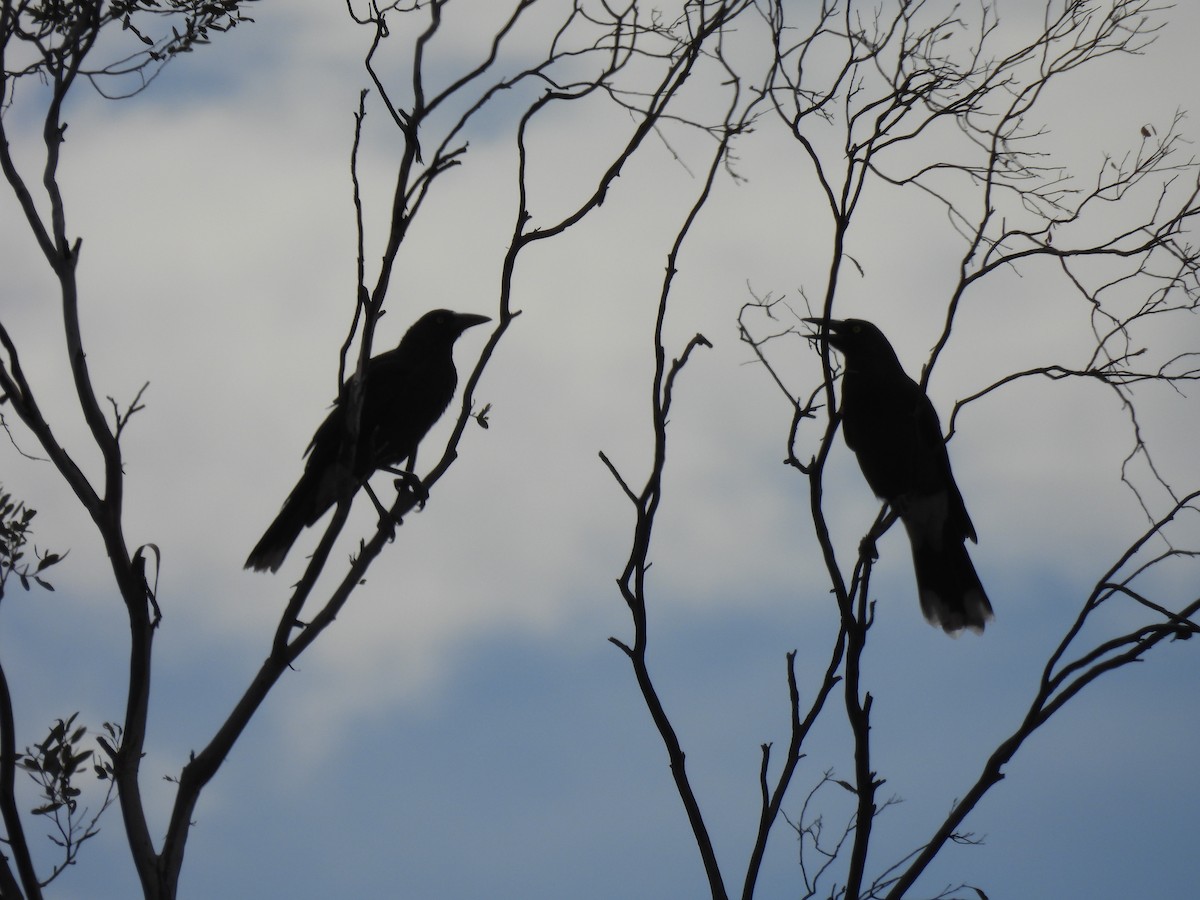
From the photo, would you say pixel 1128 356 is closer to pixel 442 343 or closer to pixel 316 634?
pixel 316 634

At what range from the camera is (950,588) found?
563 centimetres

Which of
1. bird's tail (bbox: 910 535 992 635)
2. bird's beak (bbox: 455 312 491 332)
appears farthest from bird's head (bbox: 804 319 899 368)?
bird's beak (bbox: 455 312 491 332)

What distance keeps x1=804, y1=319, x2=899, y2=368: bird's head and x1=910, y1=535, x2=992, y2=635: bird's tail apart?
0.86 m

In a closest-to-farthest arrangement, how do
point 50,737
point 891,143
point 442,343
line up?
point 891,143 < point 50,737 < point 442,343

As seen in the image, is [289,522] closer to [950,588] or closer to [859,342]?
[859,342]

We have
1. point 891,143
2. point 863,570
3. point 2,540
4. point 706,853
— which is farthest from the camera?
point 2,540

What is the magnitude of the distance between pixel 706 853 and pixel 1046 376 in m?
1.48

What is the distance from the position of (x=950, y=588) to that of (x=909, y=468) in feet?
2.39

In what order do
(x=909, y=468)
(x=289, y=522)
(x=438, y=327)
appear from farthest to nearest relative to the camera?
(x=438, y=327) → (x=909, y=468) → (x=289, y=522)

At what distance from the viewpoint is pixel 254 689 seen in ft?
10.0

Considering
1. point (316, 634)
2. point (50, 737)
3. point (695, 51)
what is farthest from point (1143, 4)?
point (50, 737)

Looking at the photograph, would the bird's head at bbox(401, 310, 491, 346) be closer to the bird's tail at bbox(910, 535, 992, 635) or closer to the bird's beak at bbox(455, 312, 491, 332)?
the bird's beak at bbox(455, 312, 491, 332)

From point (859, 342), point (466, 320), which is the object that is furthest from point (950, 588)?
point (466, 320)

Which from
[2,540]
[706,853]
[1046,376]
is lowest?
[706,853]
